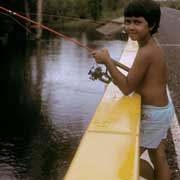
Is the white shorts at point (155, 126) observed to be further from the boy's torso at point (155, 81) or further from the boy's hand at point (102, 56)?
the boy's hand at point (102, 56)

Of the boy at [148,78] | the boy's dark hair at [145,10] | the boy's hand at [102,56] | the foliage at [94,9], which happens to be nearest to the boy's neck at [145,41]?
the boy at [148,78]

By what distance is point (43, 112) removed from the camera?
10.4 metres

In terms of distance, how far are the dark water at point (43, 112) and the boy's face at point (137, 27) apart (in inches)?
139

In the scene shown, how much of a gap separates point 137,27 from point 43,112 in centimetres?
706

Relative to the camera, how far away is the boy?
3.50 m

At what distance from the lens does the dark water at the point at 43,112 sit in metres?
7.45

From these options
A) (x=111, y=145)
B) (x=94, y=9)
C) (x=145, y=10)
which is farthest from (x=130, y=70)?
(x=94, y=9)

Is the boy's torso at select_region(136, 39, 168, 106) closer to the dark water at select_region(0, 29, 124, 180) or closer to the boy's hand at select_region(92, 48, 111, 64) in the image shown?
the boy's hand at select_region(92, 48, 111, 64)

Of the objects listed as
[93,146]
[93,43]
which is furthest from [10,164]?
[93,43]

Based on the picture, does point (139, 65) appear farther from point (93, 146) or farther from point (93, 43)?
point (93, 43)

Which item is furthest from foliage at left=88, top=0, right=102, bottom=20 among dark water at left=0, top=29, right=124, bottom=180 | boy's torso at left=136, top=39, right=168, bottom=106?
boy's torso at left=136, top=39, right=168, bottom=106

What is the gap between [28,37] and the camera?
2953 centimetres

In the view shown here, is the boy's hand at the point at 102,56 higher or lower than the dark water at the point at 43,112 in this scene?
higher

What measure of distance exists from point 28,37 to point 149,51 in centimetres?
2642
